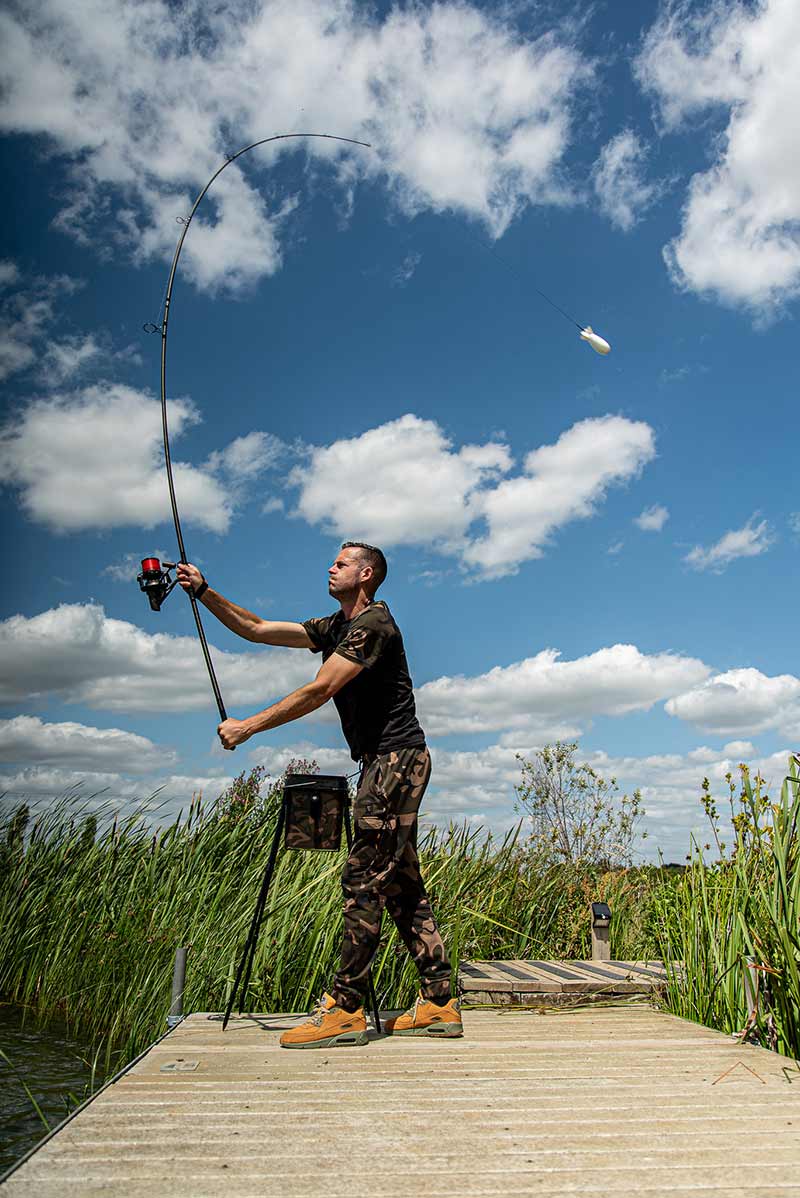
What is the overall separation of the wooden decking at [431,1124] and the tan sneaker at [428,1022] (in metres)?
0.11

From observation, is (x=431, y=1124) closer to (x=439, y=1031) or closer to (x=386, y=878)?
(x=386, y=878)

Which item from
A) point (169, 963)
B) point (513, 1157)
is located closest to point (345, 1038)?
point (513, 1157)

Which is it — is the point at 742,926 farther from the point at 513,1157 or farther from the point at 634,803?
the point at 634,803

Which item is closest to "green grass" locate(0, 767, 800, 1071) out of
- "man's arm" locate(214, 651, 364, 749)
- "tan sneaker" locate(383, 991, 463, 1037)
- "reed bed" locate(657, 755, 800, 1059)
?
"reed bed" locate(657, 755, 800, 1059)

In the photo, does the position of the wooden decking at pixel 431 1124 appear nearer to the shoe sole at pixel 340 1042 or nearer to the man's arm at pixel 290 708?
the shoe sole at pixel 340 1042

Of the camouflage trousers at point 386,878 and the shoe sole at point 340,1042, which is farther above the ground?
the camouflage trousers at point 386,878

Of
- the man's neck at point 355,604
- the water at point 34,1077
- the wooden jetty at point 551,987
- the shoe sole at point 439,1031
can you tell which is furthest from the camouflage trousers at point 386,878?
the water at point 34,1077

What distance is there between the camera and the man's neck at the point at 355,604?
13.1 ft

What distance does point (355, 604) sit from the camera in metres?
4.02

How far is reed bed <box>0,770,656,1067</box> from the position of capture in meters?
5.02

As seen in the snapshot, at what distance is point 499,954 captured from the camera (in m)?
7.71

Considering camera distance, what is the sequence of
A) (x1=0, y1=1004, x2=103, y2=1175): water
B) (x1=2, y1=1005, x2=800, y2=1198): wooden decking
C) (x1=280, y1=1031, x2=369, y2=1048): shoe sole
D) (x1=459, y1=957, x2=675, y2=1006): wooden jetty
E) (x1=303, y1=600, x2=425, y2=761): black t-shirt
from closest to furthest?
(x1=2, y1=1005, x2=800, y2=1198): wooden decking → (x1=280, y1=1031, x2=369, y2=1048): shoe sole → (x1=303, y1=600, x2=425, y2=761): black t-shirt → (x1=0, y1=1004, x2=103, y2=1175): water → (x1=459, y1=957, x2=675, y2=1006): wooden jetty

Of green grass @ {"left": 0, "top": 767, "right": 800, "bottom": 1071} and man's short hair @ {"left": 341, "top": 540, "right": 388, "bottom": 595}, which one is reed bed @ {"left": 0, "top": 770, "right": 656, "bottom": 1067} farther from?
man's short hair @ {"left": 341, "top": 540, "right": 388, "bottom": 595}

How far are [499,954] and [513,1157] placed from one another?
5767 millimetres
